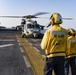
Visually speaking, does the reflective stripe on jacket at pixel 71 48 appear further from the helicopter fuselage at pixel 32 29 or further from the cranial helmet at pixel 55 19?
the helicopter fuselage at pixel 32 29

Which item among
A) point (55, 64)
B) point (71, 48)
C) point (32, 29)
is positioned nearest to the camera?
point (55, 64)

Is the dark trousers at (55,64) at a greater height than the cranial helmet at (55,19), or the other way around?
the cranial helmet at (55,19)

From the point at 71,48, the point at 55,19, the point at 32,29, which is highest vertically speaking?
the point at 55,19

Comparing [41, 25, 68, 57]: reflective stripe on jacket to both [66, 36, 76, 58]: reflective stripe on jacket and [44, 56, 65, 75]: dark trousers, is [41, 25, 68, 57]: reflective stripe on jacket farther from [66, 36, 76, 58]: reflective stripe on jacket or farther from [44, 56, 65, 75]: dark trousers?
[66, 36, 76, 58]: reflective stripe on jacket

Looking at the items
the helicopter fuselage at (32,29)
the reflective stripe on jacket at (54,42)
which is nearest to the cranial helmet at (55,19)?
the reflective stripe on jacket at (54,42)

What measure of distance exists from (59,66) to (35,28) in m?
30.5

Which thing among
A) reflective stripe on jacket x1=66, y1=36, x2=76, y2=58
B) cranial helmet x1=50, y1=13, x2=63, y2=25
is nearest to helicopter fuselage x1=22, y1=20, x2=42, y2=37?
reflective stripe on jacket x1=66, y1=36, x2=76, y2=58

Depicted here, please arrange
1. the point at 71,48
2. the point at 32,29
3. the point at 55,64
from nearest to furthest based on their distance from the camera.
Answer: the point at 55,64 < the point at 71,48 < the point at 32,29

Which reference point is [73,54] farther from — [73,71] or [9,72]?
[9,72]

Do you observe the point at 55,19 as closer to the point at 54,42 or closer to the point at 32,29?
the point at 54,42

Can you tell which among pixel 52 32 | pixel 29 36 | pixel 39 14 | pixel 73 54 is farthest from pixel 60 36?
pixel 39 14

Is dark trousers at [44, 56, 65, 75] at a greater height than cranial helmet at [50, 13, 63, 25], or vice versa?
cranial helmet at [50, 13, 63, 25]

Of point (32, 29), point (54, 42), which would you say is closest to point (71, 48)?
point (54, 42)

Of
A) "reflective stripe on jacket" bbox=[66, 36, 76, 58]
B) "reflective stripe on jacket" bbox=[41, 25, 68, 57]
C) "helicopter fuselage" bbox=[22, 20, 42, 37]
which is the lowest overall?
"helicopter fuselage" bbox=[22, 20, 42, 37]
